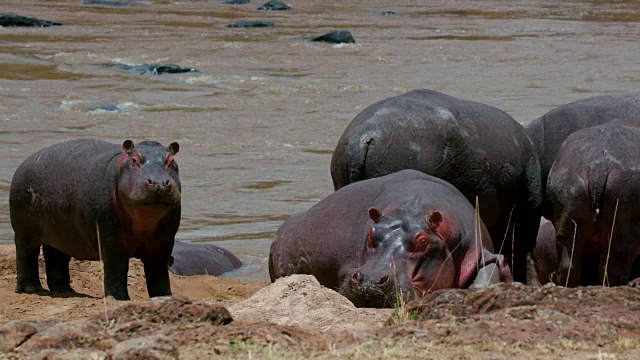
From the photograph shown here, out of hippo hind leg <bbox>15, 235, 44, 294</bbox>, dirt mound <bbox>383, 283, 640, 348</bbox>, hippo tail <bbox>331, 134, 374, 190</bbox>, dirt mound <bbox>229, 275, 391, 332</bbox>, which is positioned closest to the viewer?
dirt mound <bbox>383, 283, 640, 348</bbox>

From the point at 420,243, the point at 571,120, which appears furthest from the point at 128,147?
the point at 571,120

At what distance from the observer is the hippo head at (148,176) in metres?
8.00

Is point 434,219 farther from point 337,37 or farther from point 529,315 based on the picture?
point 337,37

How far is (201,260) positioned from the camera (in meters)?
10.9

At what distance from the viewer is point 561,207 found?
27.3 ft

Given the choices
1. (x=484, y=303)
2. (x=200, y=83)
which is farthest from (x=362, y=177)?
(x=200, y=83)

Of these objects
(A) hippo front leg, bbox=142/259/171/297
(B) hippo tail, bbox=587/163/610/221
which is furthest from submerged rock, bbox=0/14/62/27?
(B) hippo tail, bbox=587/163/610/221

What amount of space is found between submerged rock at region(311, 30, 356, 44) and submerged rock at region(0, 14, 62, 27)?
7.46 metres

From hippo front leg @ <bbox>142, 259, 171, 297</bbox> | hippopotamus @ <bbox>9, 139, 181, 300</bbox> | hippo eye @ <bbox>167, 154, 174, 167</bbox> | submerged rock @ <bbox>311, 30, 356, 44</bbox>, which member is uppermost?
hippo eye @ <bbox>167, 154, 174, 167</bbox>

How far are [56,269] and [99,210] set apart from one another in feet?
3.80

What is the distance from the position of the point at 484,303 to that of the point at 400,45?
2435cm

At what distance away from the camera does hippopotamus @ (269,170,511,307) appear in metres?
6.77

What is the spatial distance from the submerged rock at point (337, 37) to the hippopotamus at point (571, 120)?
63.2ft

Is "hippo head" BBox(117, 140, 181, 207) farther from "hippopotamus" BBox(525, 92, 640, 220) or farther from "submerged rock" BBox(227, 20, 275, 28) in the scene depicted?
"submerged rock" BBox(227, 20, 275, 28)
